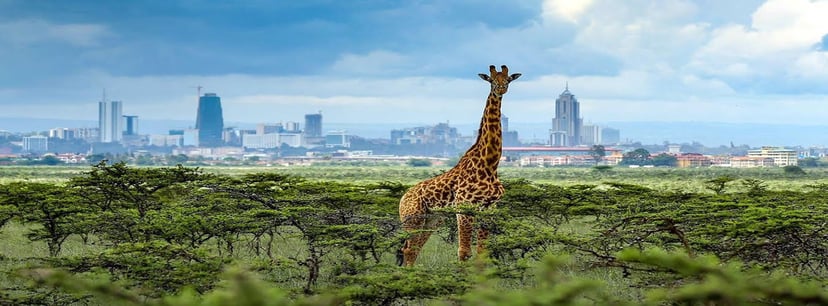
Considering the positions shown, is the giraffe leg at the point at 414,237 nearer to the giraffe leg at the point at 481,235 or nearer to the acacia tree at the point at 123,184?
the giraffe leg at the point at 481,235

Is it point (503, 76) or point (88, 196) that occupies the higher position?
point (503, 76)

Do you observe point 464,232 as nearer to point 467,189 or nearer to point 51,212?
point 467,189

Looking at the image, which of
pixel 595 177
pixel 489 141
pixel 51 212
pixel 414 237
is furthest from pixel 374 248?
pixel 595 177

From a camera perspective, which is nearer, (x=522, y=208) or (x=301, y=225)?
(x=301, y=225)

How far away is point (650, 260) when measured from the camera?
3.67 meters

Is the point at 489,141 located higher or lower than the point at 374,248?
higher

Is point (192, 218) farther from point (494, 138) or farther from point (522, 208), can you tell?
point (522, 208)

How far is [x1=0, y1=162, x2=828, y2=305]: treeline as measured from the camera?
512 centimetres

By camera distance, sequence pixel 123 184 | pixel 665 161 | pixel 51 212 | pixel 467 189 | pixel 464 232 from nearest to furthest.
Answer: pixel 464 232 → pixel 467 189 → pixel 51 212 → pixel 123 184 → pixel 665 161

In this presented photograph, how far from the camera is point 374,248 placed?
13.0m

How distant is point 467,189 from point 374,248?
1391 millimetres

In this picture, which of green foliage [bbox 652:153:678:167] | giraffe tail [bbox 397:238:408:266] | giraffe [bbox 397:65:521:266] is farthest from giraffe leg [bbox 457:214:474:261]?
green foliage [bbox 652:153:678:167]

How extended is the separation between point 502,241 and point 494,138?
1.58 meters

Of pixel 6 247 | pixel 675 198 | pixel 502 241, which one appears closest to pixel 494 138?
pixel 502 241
